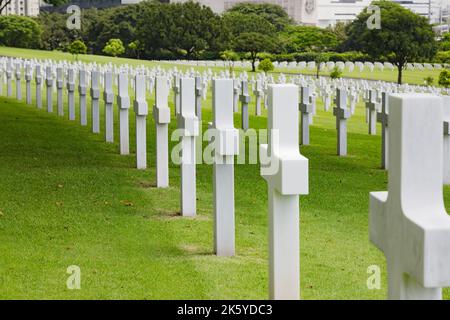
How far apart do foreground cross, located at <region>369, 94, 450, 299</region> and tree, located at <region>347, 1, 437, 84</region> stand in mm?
48462

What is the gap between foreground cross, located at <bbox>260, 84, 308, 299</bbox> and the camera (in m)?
5.04

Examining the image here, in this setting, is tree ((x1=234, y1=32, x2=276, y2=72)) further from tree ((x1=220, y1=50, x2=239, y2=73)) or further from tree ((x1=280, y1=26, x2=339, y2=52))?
tree ((x1=280, y1=26, x2=339, y2=52))

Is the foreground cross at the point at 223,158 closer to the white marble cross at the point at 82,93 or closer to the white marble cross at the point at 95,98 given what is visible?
the white marble cross at the point at 95,98

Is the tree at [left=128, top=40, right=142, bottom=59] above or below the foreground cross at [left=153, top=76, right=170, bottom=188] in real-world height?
above

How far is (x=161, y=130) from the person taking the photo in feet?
34.0

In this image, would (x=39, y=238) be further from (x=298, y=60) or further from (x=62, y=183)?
(x=298, y=60)

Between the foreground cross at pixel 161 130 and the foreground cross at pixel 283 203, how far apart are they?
5240 millimetres

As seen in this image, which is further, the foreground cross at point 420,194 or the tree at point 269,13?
the tree at point 269,13

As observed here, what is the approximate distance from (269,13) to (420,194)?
68181 millimetres

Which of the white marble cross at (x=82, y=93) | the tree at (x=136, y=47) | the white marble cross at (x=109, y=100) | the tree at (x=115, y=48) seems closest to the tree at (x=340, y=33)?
the tree at (x=136, y=47)

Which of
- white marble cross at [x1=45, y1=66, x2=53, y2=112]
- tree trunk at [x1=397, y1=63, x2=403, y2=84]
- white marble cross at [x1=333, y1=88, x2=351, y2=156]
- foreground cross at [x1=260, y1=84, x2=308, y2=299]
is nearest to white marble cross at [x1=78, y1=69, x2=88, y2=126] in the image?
white marble cross at [x1=45, y1=66, x2=53, y2=112]

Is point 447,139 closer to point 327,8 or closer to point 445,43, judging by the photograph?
point 445,43

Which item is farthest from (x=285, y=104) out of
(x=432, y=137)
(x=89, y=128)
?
(x=89, y=128)

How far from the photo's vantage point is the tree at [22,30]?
245 ft
